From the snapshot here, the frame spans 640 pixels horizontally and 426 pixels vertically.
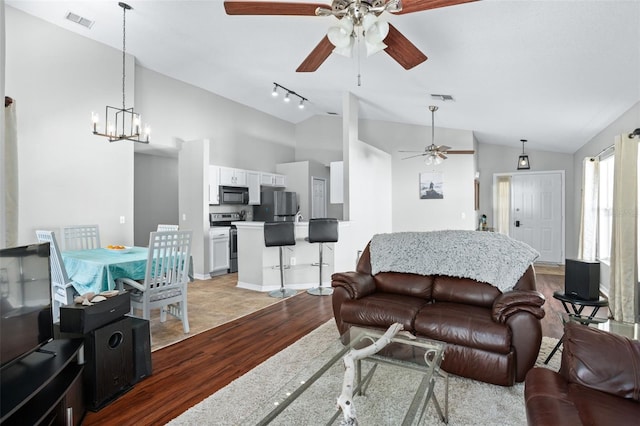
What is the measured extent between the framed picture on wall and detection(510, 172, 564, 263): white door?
1.87 meters

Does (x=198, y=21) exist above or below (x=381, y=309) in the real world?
A: above

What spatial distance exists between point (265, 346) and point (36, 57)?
4.49 m

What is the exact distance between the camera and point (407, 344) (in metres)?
1.98

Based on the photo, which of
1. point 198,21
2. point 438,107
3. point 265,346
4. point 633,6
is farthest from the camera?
point 438,107

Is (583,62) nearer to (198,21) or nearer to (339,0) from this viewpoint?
(339,0)

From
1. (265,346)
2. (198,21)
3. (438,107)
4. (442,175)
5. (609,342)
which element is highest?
(198,21)

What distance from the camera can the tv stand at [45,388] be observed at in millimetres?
1379

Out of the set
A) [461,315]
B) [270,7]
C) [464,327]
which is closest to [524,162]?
[461,315]

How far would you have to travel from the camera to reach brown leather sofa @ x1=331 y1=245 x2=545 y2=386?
2.22 meters

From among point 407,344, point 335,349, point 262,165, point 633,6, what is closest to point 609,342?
point 407,344

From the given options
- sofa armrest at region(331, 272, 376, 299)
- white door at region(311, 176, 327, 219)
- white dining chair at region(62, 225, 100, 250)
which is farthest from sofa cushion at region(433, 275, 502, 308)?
white door at region(311, 176, 327, 219)

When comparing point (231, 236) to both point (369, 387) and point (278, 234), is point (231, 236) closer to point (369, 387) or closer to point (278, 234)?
point (278, 234)

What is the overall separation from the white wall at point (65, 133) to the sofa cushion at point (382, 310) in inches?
157

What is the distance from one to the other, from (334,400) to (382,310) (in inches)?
46.5
